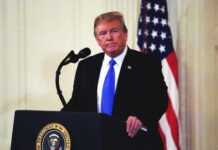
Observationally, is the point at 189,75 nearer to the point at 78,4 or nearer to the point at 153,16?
the point at 153,16

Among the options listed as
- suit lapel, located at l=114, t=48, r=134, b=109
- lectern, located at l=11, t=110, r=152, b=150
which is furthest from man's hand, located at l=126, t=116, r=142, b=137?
suit lapel, located at l=114, t=48, r=134, b=109

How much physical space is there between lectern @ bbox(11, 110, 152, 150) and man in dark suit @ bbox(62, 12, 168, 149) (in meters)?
0.59

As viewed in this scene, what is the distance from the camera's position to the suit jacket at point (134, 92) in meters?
2.28

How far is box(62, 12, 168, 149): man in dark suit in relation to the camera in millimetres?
2285

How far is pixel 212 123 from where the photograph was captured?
318cm

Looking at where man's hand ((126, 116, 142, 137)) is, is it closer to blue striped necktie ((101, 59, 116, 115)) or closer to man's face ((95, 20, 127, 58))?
blue striped necktie ((101, 59, 116, 115))

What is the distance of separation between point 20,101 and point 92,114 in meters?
2.01

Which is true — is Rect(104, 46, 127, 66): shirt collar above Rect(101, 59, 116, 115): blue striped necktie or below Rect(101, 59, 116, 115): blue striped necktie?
above

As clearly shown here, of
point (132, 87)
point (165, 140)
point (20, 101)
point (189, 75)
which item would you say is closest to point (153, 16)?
point (189, 75)

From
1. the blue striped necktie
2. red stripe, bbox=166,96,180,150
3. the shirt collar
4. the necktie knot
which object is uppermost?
the shirt collar

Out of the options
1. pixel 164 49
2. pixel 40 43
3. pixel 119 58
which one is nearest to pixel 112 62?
pixel 119 58

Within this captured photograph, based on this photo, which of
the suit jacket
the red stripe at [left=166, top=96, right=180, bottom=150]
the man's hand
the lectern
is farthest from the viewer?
the red stripe at [left=166, top=96, right=180, bottom=150]

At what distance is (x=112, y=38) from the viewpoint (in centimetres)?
250

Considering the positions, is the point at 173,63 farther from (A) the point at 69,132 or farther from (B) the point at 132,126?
(A) the point at 69,132
